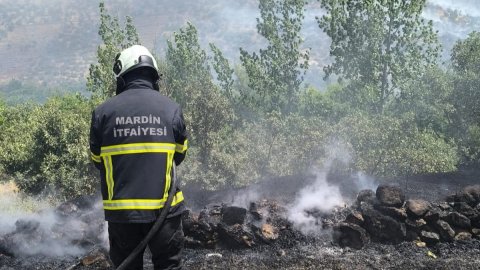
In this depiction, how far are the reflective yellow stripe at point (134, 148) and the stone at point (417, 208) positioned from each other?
599 centimetres

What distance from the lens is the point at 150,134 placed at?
3.98 metres

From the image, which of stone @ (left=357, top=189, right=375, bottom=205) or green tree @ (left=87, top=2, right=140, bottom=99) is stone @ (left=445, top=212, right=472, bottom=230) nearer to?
stone @ (left=357, top=189, right=375, bottom=205)

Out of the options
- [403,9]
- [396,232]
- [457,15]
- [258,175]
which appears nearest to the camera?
[396,232]

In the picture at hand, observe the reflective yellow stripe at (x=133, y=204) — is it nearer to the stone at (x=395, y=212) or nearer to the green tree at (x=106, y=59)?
the stone at (x=395, y=212)

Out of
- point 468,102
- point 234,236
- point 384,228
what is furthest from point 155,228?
point 468,102

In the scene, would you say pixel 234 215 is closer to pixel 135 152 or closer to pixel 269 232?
pixel 269 232

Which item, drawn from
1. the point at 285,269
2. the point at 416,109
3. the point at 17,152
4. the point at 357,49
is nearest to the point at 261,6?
the point at 357,49

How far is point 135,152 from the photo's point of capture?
394cm

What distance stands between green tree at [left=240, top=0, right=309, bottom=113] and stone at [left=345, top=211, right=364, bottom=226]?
19610 millimetres

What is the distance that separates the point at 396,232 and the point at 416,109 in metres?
20.0

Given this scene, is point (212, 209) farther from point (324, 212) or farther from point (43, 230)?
point (43, 230)

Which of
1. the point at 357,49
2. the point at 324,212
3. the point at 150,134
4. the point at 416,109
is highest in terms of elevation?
the point at 357,49

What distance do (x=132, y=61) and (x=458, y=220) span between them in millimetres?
6795

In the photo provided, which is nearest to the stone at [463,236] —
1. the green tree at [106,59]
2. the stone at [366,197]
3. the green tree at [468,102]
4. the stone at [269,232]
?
the stone at [366,197]
